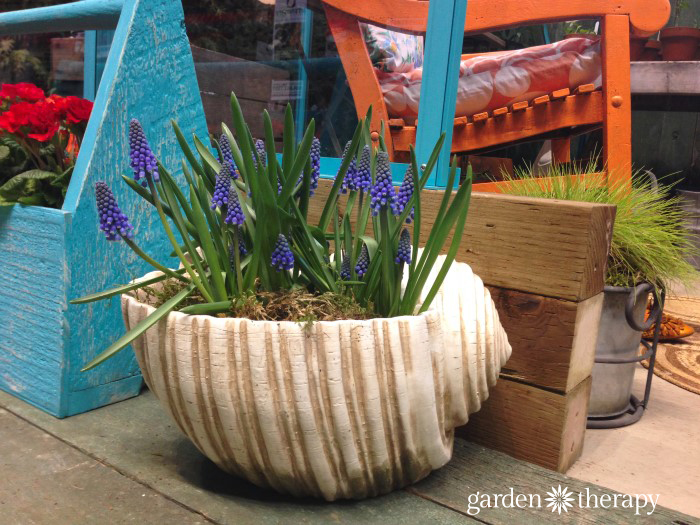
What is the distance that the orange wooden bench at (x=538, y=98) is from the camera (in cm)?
168

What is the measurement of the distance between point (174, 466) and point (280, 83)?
1.10 meters

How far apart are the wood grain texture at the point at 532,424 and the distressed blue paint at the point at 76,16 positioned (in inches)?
53.4

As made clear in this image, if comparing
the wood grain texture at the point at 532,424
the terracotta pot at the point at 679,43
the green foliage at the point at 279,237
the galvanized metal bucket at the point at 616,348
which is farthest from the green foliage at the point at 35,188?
the terracotta pot at the point at 679,43

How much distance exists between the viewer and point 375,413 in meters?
1.06

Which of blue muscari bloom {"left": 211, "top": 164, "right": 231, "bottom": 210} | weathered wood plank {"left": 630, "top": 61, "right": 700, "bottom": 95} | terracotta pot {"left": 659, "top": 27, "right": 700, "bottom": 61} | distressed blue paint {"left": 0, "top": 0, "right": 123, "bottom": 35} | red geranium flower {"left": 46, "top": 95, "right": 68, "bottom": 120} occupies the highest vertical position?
terracotta pot {"left": 659, "top": 27, "right": 700, "bottom": 61}

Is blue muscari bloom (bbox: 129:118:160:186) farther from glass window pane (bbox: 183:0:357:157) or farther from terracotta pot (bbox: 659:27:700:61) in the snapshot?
terracotta pot (bbox: 659:27:700:61)

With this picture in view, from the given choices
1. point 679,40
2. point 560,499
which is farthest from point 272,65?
point 679,40

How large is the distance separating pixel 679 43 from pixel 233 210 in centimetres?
379

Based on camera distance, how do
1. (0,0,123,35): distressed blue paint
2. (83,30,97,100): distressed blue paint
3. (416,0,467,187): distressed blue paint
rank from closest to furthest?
(416,0,467,187): distressed blue paint → (0,0,123,35): distressed blue paint → (83,30,97,100): distressed blue paint

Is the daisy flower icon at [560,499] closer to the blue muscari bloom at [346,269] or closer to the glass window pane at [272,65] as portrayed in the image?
the blue muscari bloom at [346,269]

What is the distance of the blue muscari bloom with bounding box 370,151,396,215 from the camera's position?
1089mm

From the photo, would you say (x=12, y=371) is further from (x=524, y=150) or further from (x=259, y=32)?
(x=524, y=150)

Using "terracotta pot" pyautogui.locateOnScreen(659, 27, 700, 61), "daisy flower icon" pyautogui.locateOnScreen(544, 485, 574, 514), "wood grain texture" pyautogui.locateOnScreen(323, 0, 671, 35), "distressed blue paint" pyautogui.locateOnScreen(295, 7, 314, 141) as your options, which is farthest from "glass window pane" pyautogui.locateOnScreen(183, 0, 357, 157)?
"terracotta pot" pyautogui.locateOnScreen(659, 27, 700, 61)

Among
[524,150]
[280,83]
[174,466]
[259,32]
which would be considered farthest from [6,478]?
[524,150]
